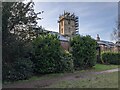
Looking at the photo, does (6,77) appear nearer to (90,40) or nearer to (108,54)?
(90,40)

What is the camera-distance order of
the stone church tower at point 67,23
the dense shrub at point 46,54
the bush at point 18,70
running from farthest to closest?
1. the stone church tower at point 67,23
2. the dense shrub at point 46,54
3. the bush at point 18,70

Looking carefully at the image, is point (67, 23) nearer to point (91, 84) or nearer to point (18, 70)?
point (18, 70)

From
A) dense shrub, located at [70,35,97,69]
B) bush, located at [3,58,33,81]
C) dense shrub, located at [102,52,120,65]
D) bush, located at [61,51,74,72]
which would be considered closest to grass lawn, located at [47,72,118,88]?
bush, located at [3,58,33,81]

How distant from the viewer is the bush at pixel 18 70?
52.6 ft

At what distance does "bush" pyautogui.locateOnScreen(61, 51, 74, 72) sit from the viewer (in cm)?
1986

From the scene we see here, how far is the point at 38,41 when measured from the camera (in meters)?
19.3

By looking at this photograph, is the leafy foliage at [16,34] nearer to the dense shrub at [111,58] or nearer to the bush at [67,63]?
the bush at [67,63]

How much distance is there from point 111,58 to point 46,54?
1525cm

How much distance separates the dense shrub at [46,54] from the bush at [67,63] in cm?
48

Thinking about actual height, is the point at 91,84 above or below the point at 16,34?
below

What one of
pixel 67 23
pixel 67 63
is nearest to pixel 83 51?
pixel 67 63

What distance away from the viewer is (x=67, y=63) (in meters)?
20.4

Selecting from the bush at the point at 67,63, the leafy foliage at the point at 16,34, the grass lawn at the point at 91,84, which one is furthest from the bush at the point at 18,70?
the grass lawn at the point at 91,84

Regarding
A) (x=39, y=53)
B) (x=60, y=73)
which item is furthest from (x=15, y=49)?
(x=60, y=73)
